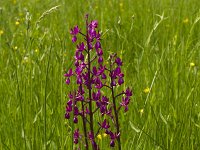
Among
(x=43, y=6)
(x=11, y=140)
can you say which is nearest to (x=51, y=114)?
(x=11, y=140)

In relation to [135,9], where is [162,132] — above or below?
below

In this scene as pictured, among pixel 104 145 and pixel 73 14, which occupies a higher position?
pixel 73 14

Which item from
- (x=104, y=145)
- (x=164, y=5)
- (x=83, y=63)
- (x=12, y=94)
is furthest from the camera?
(x=164, y=5)

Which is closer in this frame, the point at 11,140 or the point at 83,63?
the point at 83,63

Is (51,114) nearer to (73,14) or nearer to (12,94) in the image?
(12,94)

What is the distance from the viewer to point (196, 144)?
185 cm

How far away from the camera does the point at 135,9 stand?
13.3 feet

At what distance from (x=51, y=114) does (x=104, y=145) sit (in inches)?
10.1

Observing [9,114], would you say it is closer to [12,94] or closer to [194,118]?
[12,94]

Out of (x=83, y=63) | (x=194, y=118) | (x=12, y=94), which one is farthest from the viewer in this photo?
(x=12, y=94)

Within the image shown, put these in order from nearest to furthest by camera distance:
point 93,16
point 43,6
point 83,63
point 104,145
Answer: point 83,63
point 104,145
point 93,16
point 43,6

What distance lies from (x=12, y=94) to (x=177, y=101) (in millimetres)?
770

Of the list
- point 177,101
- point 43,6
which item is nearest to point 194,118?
point 177,101

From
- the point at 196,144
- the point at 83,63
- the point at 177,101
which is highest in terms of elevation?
the point at 83,63
